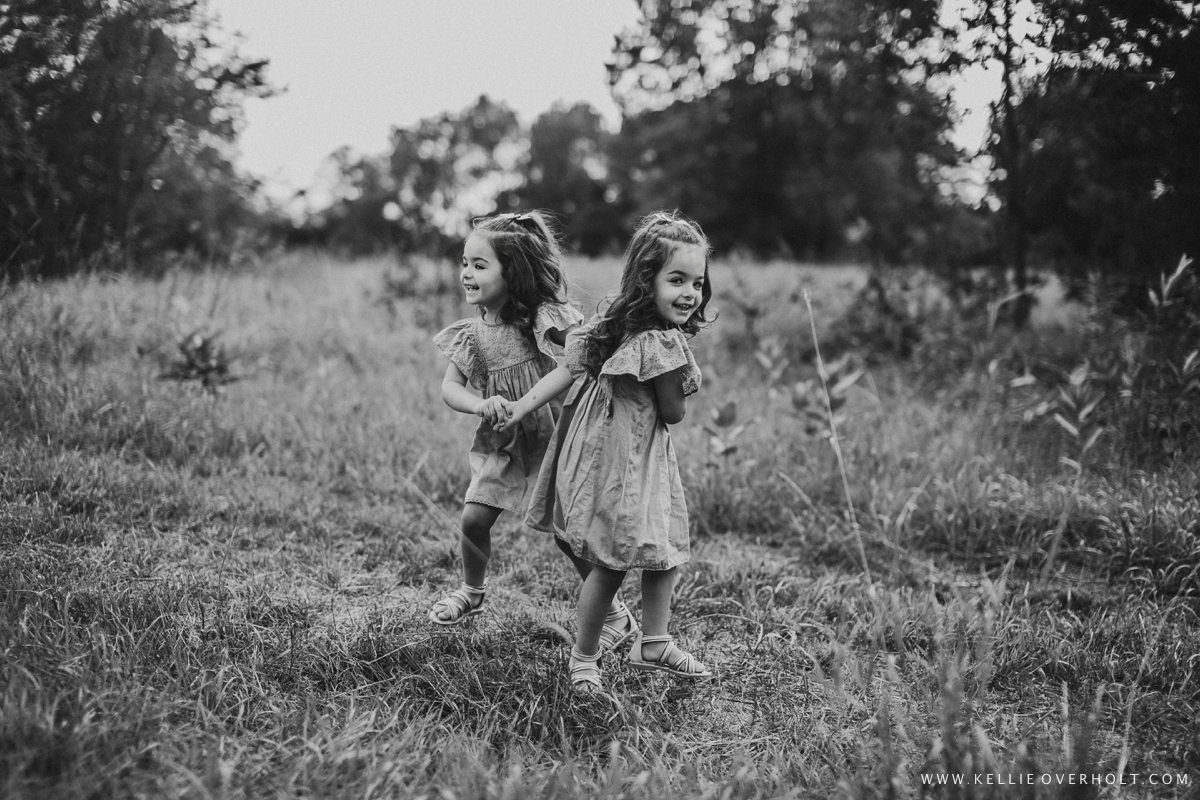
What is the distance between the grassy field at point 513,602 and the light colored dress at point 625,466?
1.13ft

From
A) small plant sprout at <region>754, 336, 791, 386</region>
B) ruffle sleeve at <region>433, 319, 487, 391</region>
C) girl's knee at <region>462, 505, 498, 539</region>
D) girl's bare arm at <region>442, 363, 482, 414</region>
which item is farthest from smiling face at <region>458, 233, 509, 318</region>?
small plant sprout at <region>754, 336, 791, 386</region>

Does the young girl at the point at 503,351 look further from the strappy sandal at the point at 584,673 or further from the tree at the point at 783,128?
the tree at the point at 783,128

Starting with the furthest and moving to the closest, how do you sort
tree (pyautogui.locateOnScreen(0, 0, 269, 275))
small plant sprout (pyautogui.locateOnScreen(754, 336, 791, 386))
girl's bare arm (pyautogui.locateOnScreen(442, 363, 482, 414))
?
tree (pyautogui.locateOnScreen(0, 0, 269, 275)) → small plant sprout (pyautogui.locateOnScreen(754, 336, 791, 386)) → girl's bare arm (pyautogui.locateOnScreen(442, 363, 482, 414))

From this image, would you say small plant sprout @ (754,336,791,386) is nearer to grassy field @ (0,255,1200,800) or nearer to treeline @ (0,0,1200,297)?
grassy field @ (0,255,1200,800)

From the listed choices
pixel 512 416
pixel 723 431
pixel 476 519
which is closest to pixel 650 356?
pixel 512 416

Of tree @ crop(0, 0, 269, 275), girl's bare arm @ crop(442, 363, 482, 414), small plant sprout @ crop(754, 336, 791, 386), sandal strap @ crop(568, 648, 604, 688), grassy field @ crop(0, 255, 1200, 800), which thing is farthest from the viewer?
tree @ crop(0, 0, 269, 275)

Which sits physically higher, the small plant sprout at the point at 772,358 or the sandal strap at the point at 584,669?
the small plant sprout at the point at 772,358

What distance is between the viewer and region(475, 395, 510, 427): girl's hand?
2482 millimetres

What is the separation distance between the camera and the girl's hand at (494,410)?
2.48 m

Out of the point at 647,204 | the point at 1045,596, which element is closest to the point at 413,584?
the point at 1045,596

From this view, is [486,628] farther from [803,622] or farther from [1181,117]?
[1181,117]

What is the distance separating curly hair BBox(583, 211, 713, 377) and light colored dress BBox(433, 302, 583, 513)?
0.32 metres

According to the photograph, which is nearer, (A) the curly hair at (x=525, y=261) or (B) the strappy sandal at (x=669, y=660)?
(B) the strappy sandal at (x=669, y=660)

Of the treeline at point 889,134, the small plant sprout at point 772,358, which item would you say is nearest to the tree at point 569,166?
the treeline at point 889,134
